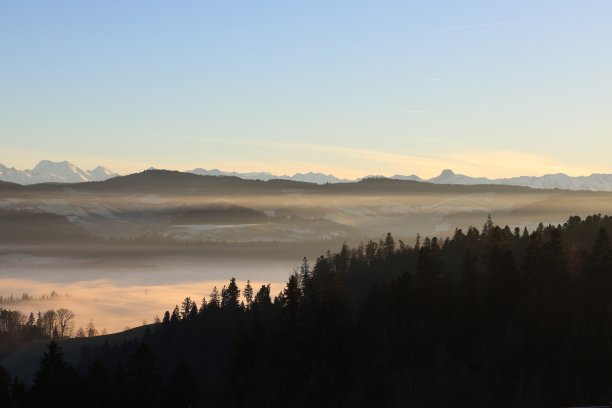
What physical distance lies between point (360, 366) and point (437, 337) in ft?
41.1

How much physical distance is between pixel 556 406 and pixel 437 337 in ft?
80.4

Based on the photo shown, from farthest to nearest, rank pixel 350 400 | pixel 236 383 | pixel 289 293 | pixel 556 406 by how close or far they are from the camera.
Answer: pixel 289 293
pixel 236 383
pixel 350 400
pixel 556 406

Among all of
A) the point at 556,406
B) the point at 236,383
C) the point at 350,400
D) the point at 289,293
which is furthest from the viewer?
the point at 289,293

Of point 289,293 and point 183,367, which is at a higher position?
point 289,293

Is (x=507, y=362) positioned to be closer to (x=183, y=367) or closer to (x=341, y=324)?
(x=341, y=324)

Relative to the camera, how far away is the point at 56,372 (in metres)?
102

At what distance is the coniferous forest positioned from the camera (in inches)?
3942

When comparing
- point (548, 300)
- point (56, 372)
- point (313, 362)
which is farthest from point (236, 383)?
point (548, 300)

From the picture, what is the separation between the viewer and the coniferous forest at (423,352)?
100125 millimetres

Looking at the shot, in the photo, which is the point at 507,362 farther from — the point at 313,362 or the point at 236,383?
the point at 236,383

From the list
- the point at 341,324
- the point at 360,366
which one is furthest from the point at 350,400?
the point at 341,324

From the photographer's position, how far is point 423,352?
11388 centimetres

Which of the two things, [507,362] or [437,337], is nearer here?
[507,362]

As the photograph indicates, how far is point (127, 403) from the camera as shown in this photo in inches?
4407
